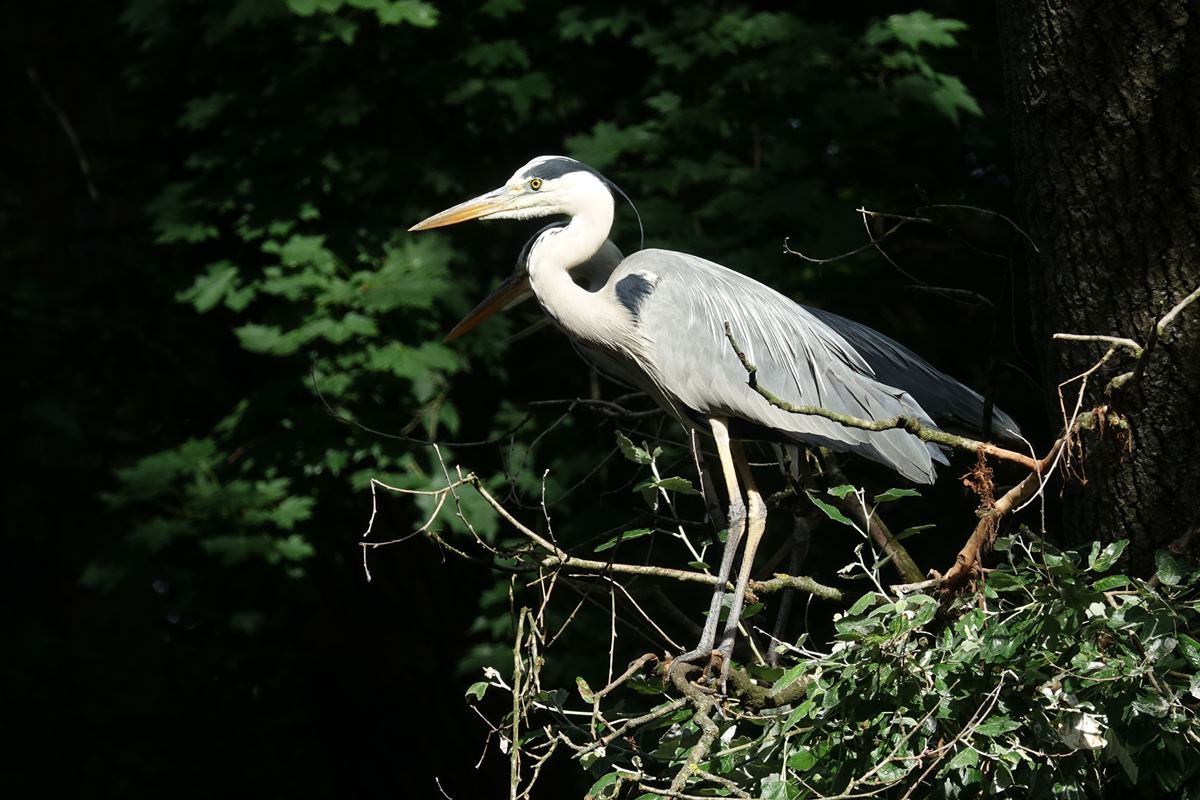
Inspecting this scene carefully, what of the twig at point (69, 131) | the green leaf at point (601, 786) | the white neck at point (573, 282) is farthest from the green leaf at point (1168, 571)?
the twig at point (69, 131)

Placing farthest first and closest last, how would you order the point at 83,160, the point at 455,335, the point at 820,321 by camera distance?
the point at 83,160
the point at 455,335
the point at 820,321

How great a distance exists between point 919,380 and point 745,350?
0.39 m

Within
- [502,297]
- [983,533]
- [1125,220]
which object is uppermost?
[1125,220]

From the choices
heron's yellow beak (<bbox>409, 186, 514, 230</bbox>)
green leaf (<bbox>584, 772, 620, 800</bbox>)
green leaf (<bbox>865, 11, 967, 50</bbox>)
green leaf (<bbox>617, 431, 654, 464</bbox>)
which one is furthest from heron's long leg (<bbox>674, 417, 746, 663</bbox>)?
green leaf (<bbox>865, 11, 967, 50</bbox>)

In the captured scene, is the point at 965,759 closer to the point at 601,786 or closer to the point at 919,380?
the point at 601,786

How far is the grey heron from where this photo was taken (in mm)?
3115

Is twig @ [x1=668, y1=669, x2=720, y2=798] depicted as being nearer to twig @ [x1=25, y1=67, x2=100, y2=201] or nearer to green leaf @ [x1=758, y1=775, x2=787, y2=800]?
green leaf @ [x1=758, y1=775, x2=787, y2=800]

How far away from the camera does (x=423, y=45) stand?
17.1ft

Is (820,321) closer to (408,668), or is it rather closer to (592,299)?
(592,299)

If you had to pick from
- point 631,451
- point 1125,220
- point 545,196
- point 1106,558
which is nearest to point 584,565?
point 631,451

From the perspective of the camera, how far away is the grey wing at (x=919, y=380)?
10.2 feet

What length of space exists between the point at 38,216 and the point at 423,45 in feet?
7.90

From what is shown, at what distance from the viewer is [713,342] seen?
10.6ft

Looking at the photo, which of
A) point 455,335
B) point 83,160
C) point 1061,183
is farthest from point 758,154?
point 83,160
